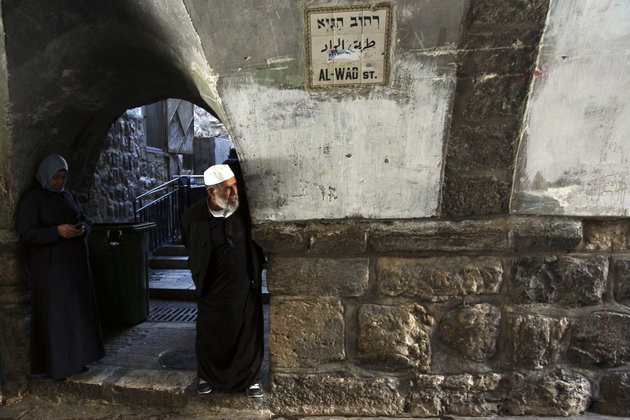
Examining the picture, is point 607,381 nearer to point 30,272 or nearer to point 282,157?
point 282,157

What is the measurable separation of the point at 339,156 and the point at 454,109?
0.65 meters

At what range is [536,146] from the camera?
1.86 meters

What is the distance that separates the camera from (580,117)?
1.81m

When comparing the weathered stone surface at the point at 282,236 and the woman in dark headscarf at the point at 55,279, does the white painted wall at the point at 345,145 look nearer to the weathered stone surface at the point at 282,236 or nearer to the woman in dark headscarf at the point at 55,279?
the weathered stone surface at the point at 282,236

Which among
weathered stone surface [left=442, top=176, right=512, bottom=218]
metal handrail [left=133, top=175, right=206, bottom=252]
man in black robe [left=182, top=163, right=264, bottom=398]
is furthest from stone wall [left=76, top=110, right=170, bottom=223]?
weathered stone surface [left=442, top=176, right=512, bottom=218]

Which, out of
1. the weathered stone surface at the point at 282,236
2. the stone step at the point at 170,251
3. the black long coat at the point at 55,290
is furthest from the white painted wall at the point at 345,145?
the stone step at the point at 170,251

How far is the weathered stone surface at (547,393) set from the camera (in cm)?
200

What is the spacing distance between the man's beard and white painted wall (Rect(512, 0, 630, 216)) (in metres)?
1.61

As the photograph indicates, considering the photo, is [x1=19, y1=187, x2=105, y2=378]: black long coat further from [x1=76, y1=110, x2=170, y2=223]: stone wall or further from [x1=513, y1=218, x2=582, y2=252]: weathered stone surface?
[x1=513, y1=218, x2=582, y2=252]: weathered stone surface

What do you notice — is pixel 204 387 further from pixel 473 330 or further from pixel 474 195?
pixel 474 195

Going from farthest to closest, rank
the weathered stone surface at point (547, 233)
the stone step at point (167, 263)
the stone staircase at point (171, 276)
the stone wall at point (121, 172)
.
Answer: the stone step at point (167, 263) → the stone wall at point (121, 172) → the stone staircase at point (171, 276) → the weathered stone surface at point (547, 233)

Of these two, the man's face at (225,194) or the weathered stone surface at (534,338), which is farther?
the man's face at (225,194)

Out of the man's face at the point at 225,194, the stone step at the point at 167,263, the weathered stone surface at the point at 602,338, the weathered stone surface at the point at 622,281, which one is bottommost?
the stone step at the point at 167,263

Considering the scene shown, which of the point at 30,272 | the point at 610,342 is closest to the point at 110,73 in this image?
the point at 30,272
